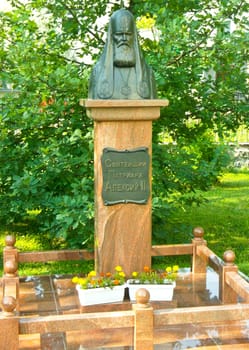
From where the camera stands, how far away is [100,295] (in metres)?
5.75

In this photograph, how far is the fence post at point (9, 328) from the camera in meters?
4.42

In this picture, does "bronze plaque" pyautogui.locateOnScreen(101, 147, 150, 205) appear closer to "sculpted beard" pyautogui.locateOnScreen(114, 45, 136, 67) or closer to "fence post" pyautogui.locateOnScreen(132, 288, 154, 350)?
"sculpted beard" pyautogui.locateOnScreen(114, 45, 136, 67)

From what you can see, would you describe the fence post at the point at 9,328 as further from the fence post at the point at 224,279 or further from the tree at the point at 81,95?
the tree at the point at 81,95

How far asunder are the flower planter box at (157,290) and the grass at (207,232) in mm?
1878

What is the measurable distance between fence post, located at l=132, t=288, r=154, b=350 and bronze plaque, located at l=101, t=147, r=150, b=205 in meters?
1.61

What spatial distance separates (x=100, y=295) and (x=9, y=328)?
1.45m

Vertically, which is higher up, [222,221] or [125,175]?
[125,175]

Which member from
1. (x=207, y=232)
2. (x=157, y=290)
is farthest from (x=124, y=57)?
(x=207, y=232)

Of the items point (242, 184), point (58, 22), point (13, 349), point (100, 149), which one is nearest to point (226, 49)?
point (58, 22)

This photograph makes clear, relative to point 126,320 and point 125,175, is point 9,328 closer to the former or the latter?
point 126,320

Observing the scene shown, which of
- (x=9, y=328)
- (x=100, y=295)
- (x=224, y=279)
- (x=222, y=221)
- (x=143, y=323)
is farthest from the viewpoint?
(x=222, y=221)

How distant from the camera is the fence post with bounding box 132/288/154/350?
4.55 m

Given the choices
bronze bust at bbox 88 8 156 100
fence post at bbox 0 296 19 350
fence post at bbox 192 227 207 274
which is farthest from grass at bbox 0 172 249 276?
fence post at bbox 0 296 19 350

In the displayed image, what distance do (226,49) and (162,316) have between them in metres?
4.35
